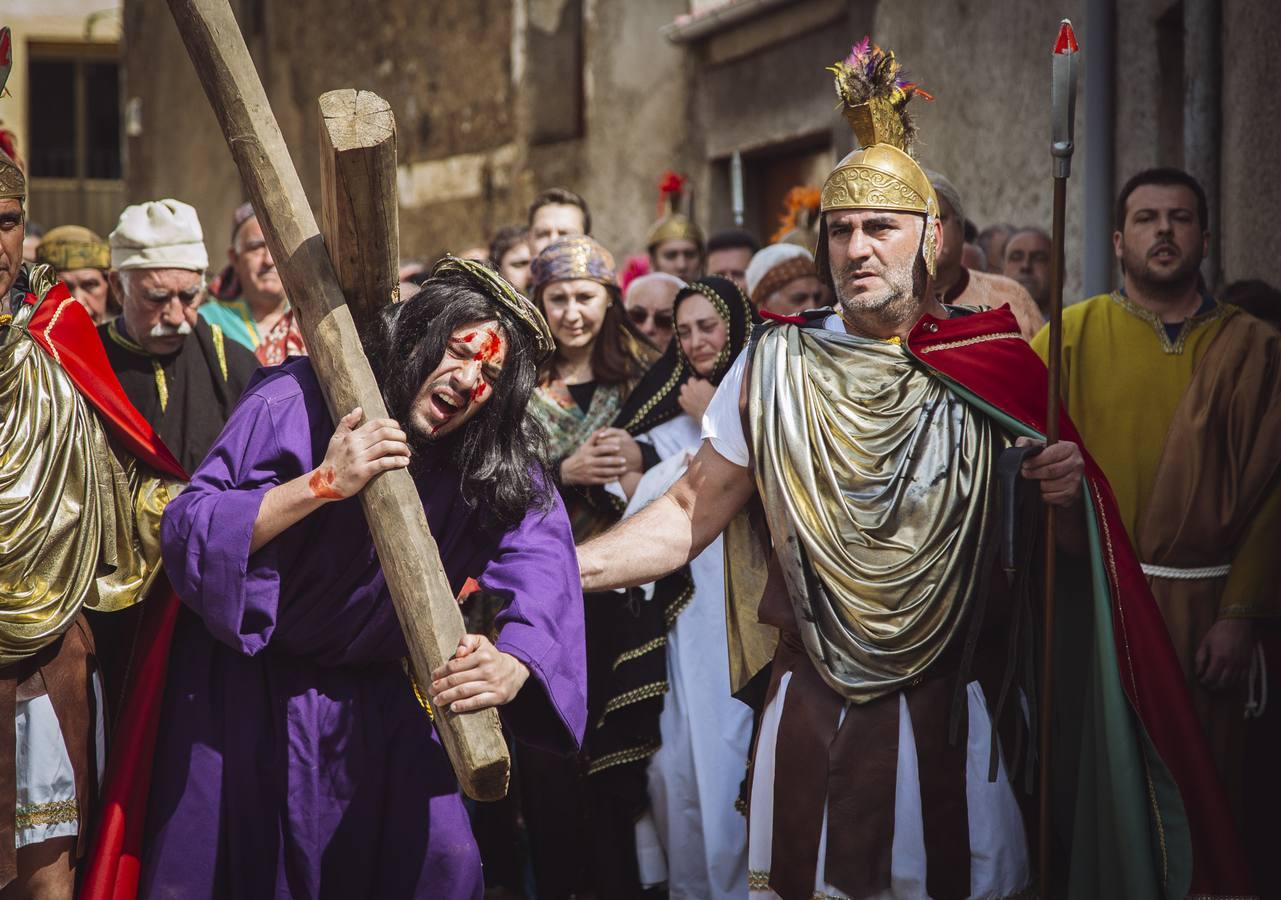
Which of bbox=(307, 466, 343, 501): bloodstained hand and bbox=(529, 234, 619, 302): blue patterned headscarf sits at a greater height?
bbox=(529, 234, 619, 302): blue patterned headscarf

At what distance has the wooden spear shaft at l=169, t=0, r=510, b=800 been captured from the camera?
328cm

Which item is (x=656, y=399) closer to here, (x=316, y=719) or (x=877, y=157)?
(x=877, y=157)

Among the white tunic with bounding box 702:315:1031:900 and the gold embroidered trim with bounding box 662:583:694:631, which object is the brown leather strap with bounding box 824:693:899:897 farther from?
the gold embroidered trim with bounding box 662:583:694:631

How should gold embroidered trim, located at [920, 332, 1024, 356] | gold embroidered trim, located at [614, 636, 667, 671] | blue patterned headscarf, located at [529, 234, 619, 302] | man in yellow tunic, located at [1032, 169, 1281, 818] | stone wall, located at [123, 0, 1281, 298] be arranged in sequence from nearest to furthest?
gold embroidered trim, located at [920, 332, 1024, 356], man in yellow tunic, located at [1032, 169, 1281, 818], gold embroidered trim, located at [614, 636, 667, 671], blue patterned headscarf, located at [529, 234, 619, 302], stone wall, located at [123, 0, 1281, 298]

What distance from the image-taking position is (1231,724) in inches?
194

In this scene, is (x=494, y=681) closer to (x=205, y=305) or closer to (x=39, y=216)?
(x=205, y=305)

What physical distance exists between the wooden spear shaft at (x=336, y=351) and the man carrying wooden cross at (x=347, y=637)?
89 millimetres

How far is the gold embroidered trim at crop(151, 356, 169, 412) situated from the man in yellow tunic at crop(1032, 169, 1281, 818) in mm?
A: 2970

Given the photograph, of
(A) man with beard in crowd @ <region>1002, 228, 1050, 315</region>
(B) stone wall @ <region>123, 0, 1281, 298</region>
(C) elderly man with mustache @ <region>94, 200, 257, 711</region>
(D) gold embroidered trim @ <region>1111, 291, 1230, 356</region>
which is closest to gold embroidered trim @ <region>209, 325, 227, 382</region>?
(C) elderly man with mustache @ <region>94, 200, 257, 711</region>

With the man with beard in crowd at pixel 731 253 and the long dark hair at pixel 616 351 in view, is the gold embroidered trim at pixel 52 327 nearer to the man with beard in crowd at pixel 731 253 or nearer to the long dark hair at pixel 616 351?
the long dark hair at pixel 616 351

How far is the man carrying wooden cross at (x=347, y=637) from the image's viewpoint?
3.45 m

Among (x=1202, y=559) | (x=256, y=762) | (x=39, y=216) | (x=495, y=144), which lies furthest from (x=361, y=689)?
(x=39, y=216)

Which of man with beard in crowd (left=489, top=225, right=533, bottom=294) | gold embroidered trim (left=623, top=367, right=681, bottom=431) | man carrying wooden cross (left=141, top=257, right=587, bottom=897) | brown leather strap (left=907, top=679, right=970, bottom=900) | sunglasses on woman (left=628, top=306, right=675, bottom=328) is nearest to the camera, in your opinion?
man carrying wooden cross (left=141, top=257, right=587, bottom=897)

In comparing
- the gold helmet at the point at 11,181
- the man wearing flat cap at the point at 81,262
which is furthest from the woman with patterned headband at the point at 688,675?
the man wearing flat cap at the point at 81,262
